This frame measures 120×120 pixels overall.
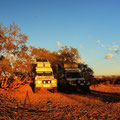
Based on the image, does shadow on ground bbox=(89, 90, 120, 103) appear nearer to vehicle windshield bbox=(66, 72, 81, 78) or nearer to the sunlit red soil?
the sunlit red soil

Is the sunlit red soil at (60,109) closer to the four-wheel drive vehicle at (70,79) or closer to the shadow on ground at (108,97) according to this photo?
the shadow on ground at (108,97)

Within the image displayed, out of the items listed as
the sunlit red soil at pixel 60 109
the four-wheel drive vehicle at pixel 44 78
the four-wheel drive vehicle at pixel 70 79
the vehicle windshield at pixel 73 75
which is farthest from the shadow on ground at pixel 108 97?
the vehicle windshield at pixel 73 75

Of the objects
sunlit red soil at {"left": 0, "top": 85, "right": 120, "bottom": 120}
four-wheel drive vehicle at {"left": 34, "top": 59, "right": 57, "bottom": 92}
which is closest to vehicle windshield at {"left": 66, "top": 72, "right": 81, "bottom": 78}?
four-wheel drive vehicle at {"left": 34, "top": 59, "right": 57, "bottom": 92}

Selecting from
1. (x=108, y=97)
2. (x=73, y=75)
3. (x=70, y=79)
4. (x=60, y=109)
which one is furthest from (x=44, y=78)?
(x=60, y=109)

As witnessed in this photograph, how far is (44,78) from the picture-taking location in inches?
645

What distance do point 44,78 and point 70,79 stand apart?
3635mm

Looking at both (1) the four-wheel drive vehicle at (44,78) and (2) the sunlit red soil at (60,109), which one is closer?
(2) the sunlit red soil at (60,109)

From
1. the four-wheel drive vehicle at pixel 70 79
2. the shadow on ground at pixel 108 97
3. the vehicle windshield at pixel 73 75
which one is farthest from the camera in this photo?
the vehicle windshield at pixel 73 75

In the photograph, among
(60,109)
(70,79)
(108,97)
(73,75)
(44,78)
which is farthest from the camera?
(73,75)

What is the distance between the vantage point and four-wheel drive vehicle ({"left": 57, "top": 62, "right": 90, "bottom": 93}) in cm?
1748

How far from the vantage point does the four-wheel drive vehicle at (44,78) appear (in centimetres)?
1589

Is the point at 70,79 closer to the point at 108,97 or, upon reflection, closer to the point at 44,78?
the point at 44,78

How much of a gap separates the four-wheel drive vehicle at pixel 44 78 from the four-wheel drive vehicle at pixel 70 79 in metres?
2.27

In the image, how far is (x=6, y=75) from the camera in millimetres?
Result: 14625
